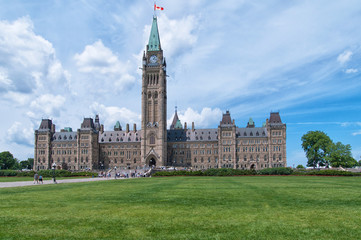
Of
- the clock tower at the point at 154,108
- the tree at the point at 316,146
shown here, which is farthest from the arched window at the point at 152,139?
the tree at the point at 316,146

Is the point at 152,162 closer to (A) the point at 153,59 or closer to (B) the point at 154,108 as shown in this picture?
(B) the point at 154,108

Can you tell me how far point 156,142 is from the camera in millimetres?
119375

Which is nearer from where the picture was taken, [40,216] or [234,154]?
[40,216]

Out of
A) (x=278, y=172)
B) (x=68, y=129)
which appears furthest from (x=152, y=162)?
(x=278, y=172)

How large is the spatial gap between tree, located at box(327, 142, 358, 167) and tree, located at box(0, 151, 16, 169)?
117 metres

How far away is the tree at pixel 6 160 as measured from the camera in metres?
131

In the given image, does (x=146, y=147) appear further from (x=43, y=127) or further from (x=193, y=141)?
(x=43, y=127)

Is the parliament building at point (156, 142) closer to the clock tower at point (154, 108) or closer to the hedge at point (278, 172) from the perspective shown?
the clock tower at point (154, 108)

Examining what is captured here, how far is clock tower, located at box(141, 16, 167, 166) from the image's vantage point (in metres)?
118

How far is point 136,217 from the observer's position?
49.4 ft

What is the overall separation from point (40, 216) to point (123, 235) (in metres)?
5.50

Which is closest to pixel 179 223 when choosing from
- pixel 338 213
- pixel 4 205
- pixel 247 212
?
pixel 247 212

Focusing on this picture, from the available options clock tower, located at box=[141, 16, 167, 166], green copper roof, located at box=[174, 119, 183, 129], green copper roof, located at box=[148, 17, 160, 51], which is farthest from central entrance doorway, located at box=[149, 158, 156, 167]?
green copper roof, located at box=[148, 17, 160, 51]

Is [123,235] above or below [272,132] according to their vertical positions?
below
